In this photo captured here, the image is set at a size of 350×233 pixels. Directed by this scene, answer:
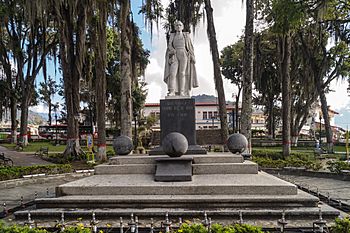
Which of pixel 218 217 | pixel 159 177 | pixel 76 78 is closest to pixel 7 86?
pixel 76 78

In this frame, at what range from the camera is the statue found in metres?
10.3

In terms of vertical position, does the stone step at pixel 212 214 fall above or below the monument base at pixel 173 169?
below

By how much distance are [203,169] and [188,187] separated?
1237mm

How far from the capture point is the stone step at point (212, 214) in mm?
5973

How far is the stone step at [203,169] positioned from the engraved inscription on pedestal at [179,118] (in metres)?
1.64

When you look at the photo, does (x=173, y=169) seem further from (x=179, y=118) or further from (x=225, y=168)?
(x=179, y=118)

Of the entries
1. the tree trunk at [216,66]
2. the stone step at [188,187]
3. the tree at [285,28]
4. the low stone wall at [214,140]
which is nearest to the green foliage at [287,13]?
the tree at [285,28]

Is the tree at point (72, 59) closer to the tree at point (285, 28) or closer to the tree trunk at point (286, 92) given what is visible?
the tree at point (285, 28)

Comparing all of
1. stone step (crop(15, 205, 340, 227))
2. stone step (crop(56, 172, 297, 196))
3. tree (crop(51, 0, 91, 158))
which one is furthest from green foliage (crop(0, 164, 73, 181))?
stone step (crop(15, 205, 340, 227))

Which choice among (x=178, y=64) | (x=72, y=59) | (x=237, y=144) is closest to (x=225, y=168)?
(x=237, y=144)

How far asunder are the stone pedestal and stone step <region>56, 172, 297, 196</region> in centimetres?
230

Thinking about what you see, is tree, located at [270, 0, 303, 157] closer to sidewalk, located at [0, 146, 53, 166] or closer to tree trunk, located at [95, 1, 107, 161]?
tree trunk, located at [95, 1, 107, 161]

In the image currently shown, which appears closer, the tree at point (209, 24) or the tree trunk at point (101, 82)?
the tree trunk at point (101, 82)

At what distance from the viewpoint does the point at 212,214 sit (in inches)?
240
